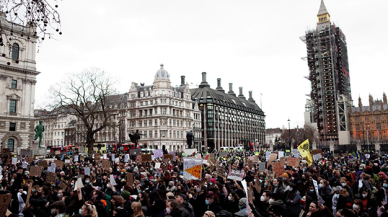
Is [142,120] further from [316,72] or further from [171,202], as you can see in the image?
[171,202]

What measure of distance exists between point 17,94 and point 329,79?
62099 mm

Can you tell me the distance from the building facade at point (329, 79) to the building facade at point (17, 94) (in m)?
58.6

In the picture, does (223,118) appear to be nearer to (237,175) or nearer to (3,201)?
(237,175)

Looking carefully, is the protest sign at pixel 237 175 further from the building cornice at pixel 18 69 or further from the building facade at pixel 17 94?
the building cornice at pixel 18 69

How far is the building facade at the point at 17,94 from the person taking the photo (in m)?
44.4

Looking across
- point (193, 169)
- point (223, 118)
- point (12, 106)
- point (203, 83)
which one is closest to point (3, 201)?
point (193, 169)

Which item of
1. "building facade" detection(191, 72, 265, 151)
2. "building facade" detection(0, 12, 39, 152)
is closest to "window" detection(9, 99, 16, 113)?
"building facade" detection(0, 12, 39, 152)

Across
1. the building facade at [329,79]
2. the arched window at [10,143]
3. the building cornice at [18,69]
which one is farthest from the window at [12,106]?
the building facade at [329,79]

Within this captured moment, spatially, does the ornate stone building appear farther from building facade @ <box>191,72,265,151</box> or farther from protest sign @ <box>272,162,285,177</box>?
protest sign @ <box>272,162,285,177</box>

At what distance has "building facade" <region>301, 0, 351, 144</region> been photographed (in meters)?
70.4

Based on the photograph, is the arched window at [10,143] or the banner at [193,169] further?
Answer: the arched window at [10,143]

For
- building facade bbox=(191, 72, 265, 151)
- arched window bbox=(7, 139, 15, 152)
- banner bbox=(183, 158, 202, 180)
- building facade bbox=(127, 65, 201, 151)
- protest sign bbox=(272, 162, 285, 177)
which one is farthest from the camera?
building facade bbox=(191, 72, 265, 151)

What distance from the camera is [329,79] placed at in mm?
70562

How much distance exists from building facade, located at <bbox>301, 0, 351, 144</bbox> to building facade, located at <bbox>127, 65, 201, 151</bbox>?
34.3 meters
